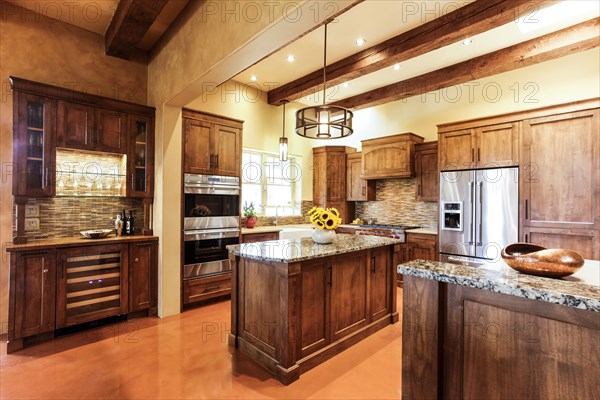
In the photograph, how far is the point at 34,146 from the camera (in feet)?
9.55

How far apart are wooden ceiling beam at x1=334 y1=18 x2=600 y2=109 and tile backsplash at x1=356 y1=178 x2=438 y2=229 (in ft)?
5.37

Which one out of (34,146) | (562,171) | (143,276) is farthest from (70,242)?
(562,171)

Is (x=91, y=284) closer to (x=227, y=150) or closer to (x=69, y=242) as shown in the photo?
(x=69, y=242)

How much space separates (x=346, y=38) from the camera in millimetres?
3424

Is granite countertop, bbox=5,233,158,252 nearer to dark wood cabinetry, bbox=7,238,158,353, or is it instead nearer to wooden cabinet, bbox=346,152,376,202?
dark wood cabinetry, bbox=7,238,158,353

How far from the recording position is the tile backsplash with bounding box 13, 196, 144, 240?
3.16 meters

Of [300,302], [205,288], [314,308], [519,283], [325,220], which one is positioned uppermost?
[325,220]

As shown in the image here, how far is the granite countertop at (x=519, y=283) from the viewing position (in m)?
0.89

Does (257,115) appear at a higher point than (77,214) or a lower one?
higher

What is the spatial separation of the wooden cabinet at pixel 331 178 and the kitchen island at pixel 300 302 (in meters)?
2.82

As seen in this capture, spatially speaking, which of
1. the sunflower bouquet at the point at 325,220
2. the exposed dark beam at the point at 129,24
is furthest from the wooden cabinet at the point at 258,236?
the exposed dark beam at the point at 129,24

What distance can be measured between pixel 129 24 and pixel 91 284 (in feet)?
8.89

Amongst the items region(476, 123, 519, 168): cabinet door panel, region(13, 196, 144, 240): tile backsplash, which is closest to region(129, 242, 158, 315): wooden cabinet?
region(13, 196, 144, 240): tile backsplash

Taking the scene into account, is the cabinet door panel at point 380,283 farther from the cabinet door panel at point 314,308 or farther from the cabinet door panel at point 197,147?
the cabinet door panel at point 197,147
